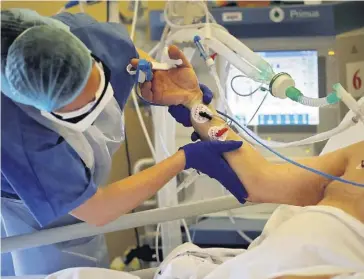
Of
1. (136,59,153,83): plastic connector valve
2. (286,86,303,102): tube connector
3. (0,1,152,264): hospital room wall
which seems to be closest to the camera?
(286,86,303,102): tube connector

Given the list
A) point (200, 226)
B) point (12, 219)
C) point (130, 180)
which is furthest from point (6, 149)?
point (200, 226)

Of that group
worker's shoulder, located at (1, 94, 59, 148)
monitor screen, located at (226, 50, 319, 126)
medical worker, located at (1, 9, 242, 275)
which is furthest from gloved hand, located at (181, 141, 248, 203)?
monitor screen, located at (226, 50, 319, 126)

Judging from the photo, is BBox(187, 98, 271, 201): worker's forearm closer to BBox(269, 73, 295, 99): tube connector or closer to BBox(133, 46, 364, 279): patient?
A: BBox(133, 46, 364, 279): patient

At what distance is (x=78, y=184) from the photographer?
117 centimetres

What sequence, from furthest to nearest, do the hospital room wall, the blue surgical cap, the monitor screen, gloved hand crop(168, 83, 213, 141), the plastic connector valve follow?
1. the hospital room wall
2. the monitor screen
3. gloved hand crop(168, 83, 213, 141)
4. the plastic connector valve
5. the blue surgical cap

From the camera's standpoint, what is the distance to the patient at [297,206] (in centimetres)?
114

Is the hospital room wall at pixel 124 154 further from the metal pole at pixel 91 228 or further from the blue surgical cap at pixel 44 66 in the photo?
the blue surgical cap at pixel 44 66

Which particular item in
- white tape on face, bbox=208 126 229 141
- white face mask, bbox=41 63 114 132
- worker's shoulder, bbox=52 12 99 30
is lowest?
white tape on face, bbox=208 126 229 141

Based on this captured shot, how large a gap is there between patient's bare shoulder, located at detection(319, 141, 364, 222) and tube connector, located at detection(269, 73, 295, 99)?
0.21 m

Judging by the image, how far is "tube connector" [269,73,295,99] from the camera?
1221mm

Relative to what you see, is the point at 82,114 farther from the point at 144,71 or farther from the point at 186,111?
the point at 186,111

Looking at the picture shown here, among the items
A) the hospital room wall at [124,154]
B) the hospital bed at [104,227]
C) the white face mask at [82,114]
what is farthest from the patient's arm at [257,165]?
the hospital room wall at [124,154]

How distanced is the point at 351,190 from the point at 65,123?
0.54 meters

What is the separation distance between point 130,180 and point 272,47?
1.15 meters
